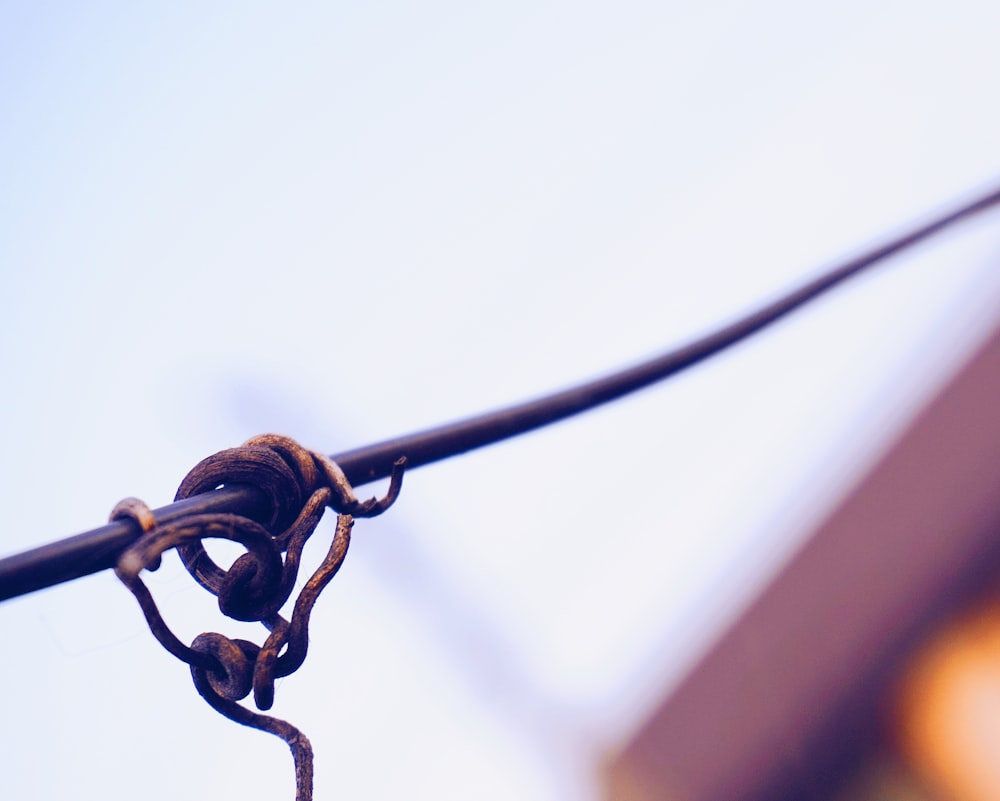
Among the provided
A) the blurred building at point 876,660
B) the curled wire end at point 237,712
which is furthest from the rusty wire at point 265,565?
the blurred building at point 876,660

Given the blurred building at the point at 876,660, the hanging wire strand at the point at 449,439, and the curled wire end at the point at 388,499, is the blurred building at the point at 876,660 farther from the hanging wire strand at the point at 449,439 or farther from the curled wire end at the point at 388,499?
the curled wire end at the point at 388,499

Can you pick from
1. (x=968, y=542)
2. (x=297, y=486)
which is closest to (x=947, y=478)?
(x=968, y=542)

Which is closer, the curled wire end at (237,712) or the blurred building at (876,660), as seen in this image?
the curled wire end at (237,712)

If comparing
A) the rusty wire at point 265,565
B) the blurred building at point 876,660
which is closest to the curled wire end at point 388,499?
the rusty wire at point 265,565

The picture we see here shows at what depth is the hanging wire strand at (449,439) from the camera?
193mm

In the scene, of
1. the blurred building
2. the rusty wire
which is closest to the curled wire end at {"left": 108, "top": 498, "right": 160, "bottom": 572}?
the rusty wire

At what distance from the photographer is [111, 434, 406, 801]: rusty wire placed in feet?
0.78

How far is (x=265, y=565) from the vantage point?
0.25 metres

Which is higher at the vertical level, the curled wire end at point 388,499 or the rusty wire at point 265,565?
the curled wire end at point 388,499

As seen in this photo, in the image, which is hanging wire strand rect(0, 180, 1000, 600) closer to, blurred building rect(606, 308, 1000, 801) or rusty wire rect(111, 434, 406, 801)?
rusty wire rect(111, 434, 406, 801)

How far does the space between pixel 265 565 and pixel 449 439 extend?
90 mm

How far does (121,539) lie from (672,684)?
6.66 ft

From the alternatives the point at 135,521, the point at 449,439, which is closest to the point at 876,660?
the point at 449,439

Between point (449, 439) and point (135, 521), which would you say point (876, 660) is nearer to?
point (449, 439)
